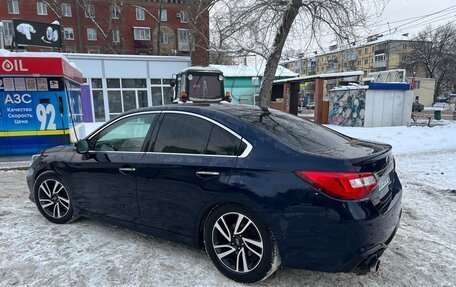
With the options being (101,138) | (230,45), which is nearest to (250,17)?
(230,45)

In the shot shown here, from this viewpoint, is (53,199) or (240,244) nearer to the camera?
(240,244)

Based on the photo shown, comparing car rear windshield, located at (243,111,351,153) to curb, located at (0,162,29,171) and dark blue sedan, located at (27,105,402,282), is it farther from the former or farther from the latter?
curb, located at (0,162,29,171)

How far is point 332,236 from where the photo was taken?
2.42 meters

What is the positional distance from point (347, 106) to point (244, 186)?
661 inches

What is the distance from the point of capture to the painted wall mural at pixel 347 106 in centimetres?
1702

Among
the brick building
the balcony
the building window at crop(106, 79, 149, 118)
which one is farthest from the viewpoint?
the balcony

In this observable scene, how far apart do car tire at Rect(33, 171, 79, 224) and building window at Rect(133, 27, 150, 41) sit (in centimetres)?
4022

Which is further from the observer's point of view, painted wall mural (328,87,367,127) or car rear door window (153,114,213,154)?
painted wall mural (328,87,367,127)

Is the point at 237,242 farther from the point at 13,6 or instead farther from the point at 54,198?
the point at 13,6

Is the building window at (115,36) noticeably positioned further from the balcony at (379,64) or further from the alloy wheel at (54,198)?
the balcony at (379,64)

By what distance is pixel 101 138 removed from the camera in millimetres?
3842

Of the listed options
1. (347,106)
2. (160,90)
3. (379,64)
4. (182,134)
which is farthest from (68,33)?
(379,64)

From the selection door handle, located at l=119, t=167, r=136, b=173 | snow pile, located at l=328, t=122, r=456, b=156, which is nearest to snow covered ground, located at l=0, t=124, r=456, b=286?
door handle, located at l=119, t=167, r=136, b=173

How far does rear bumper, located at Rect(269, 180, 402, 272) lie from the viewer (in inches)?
94.1
